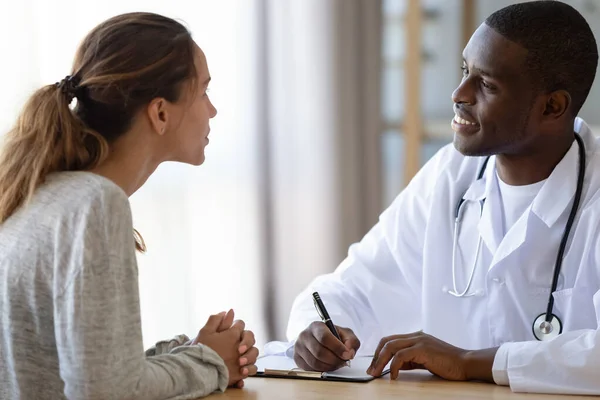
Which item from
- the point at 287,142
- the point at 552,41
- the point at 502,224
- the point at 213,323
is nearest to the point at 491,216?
the point at 502,224

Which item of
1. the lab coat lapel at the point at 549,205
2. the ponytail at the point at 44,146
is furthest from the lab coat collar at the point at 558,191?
the ponytail at the point at 44,146

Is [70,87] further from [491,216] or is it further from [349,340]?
[491,216]

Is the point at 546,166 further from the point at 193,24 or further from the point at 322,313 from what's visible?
the point at 193,24

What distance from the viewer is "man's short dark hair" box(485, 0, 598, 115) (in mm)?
1840

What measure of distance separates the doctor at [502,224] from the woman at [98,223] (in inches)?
16.5

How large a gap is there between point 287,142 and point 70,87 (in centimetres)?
228

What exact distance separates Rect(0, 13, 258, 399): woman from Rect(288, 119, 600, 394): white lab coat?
0.50 m

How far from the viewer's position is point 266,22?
11.8 feet

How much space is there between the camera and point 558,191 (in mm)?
1815

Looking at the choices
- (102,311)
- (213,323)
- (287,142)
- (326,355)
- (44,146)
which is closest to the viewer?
(102,311)

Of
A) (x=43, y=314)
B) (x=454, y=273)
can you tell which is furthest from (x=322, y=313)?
(x=43, y=314)

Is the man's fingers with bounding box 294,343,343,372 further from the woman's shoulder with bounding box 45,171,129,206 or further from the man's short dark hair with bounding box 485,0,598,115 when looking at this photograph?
the man's short dark hair with bounding box 485,0,598,115

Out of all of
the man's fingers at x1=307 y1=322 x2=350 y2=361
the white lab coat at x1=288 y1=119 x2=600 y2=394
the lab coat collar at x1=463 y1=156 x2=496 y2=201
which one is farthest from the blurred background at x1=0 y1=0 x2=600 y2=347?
the man's fingers at x1=307 y1=322 x2=350 y2=361

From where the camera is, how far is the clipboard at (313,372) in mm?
1554
